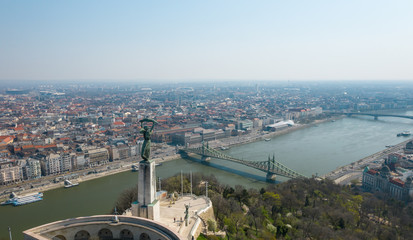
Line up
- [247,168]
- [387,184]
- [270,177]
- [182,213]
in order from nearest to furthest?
1. [182,213]
2. [387,184]
3. [270,177]
4. [247,168]

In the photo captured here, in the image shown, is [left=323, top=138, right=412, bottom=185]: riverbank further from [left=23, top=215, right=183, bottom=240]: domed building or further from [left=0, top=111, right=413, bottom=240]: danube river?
[left=23, top=215, right=183, bottom=240]: domed building

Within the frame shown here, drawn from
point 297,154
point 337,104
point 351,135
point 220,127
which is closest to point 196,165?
point 297,154

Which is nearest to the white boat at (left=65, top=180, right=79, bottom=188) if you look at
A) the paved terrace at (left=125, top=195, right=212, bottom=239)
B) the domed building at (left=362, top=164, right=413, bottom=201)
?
the paved terrace at (left=125, top=195, right=212, bottom=239)

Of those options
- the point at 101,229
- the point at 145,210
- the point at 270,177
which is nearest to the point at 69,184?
the point at 101,229

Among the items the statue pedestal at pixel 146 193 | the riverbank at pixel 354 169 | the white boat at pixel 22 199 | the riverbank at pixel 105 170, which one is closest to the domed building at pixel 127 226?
the statue pedestal at pixel 146 193

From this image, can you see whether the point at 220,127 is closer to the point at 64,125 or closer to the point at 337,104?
the point at 64,125

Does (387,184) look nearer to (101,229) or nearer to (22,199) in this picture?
(101,229)
